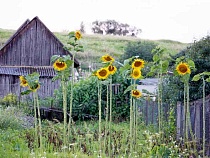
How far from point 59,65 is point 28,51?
18.2 m

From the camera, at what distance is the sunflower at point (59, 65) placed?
454cm

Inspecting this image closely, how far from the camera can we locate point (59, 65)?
4547 mm

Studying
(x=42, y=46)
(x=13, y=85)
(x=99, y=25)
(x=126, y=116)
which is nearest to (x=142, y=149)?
(x=126, y=116)

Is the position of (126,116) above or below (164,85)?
below

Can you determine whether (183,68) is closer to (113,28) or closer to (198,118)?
(198,118)

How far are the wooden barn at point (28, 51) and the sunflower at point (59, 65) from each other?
17085mm

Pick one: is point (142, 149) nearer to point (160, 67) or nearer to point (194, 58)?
point (160, 67)

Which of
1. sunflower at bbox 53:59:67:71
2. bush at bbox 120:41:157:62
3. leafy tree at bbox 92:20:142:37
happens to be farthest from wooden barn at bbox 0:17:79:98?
leafy tree at bbox 92:20:142:37

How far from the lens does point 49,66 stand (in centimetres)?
2198

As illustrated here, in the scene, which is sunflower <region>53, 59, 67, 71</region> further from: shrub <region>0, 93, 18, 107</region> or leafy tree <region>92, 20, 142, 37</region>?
leafy tree <region>92, 20, 142, 37</region>

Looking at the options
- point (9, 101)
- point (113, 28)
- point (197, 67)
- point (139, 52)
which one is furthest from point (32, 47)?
point (113, 28)

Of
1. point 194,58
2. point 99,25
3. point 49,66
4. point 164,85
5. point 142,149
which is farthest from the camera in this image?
point 99,25

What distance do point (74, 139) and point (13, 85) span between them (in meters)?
13.3

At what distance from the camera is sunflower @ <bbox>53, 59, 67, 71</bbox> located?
454 centimetres
